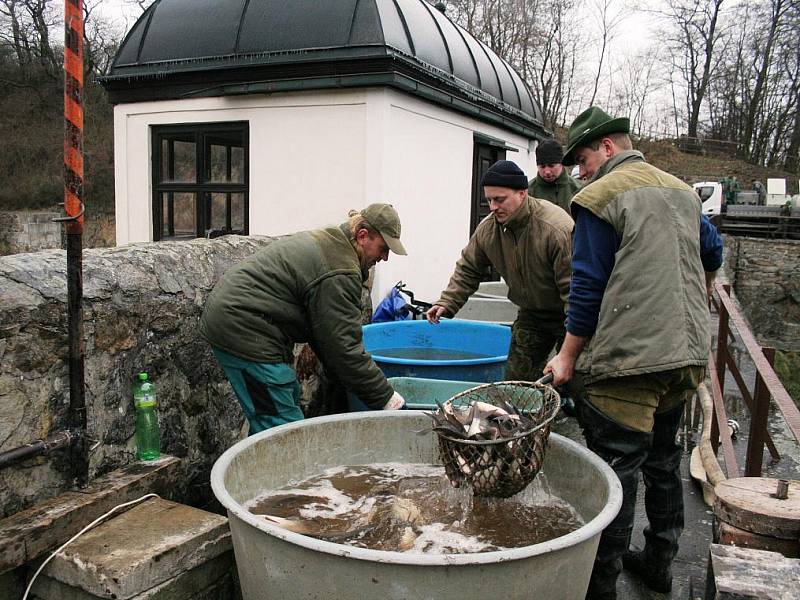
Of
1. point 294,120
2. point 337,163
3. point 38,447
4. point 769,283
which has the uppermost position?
point 294,120

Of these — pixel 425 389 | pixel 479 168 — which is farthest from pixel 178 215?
pixel 425 389

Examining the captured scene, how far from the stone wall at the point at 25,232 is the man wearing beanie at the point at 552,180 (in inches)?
807

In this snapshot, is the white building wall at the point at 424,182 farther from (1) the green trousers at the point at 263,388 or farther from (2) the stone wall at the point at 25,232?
(2) the stone wall at the point at 25,232

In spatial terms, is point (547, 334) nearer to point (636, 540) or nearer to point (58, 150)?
point (636, 540)

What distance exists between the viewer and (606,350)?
8.80 ft

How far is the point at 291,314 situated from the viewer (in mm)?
3262

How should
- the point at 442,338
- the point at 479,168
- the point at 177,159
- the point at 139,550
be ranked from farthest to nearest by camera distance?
the point at 479,168, the point at 177,159, the point at 442,338, the point at 139,550

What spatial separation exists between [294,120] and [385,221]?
3764 millimetres

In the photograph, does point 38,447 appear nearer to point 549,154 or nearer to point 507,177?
point 507,177

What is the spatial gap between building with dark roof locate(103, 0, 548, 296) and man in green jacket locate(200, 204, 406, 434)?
3131 millimetres

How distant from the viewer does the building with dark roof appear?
21.0 ft

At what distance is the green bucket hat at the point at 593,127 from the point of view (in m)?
3.01

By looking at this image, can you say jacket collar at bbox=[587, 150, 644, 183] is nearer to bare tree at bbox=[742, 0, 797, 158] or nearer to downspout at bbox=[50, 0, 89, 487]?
downspout at bbox=[50, 0, 89, 487]

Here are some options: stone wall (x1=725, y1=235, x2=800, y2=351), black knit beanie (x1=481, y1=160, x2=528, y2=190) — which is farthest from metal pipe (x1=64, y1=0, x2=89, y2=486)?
stone wall (x1=725, y1=235, x2=800, y2=351)
